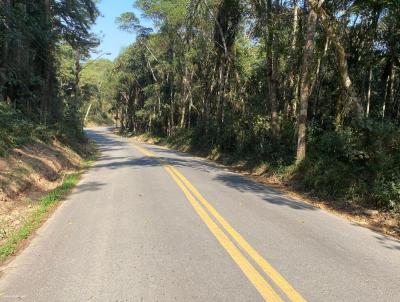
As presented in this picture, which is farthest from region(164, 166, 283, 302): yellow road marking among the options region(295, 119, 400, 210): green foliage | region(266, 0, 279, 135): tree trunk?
region(266, 0, 279, 135): tree trunk

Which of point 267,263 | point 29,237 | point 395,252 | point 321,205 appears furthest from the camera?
point 321,205

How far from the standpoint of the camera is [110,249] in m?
6.29

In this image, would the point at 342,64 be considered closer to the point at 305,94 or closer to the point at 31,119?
the point at 305,94

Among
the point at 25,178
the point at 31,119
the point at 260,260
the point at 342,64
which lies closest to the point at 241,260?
the point at 260,260

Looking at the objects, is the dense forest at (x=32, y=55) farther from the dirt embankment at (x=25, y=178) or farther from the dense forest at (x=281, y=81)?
the dirt embankment at (x=25, y=178)

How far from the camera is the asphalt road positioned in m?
4.79

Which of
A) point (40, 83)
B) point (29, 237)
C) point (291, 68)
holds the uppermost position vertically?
point (291, 68)

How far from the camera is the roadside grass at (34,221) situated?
21.2 feet

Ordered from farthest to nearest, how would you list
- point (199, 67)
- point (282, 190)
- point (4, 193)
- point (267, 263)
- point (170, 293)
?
point (199, 67)
point (282, 190)
point (4, 193)
point (267, 263)
point (170, 293)

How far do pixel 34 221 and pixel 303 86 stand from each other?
9796mm

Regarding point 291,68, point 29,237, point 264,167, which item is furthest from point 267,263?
point 291,68

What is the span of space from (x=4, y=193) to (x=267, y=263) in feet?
22.7

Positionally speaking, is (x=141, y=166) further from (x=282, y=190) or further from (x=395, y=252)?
(x=395, y=252)

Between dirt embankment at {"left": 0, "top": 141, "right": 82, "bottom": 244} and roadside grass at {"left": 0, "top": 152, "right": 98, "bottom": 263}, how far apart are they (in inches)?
6.6
